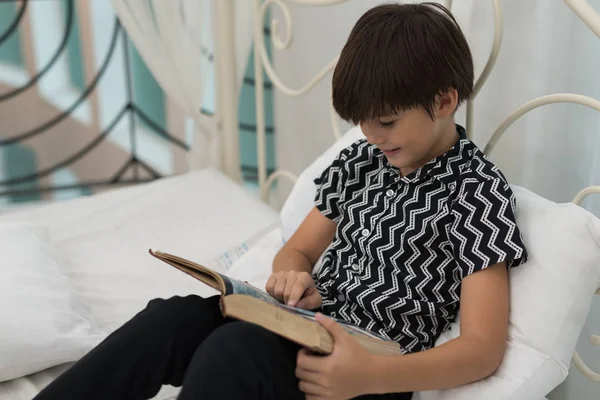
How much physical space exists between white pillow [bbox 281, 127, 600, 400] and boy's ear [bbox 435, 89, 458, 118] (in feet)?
0.68

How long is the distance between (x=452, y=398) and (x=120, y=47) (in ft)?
6.59

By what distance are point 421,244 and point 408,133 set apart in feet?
0.55

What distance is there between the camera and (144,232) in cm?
171

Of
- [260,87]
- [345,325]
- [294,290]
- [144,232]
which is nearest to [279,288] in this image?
[294,290]

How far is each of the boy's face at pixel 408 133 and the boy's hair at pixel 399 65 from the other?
0.05 ft

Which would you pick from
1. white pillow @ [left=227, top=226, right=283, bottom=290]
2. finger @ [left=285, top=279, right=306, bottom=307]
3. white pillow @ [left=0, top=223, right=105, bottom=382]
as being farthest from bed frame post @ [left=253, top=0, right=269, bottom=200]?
finger @ [left=285, top=279, right=306, bottom=307]

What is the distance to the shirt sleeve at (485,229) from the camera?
2.98 feet

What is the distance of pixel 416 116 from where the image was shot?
3.12ft

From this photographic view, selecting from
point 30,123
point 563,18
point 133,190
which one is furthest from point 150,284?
point 30,123

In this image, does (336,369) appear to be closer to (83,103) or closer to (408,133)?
(408,133)

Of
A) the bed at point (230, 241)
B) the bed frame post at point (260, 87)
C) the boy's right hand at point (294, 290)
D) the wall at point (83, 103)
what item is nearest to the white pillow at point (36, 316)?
the bed at point (230, 241)

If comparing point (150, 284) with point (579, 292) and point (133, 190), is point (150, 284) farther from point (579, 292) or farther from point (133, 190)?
point (579, 292)

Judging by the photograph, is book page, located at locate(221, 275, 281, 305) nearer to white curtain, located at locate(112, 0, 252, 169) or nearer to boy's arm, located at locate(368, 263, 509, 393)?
boy's arm, located at locate(368, 263, 509, 393)

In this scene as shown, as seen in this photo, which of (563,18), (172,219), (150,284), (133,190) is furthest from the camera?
(133,190)
